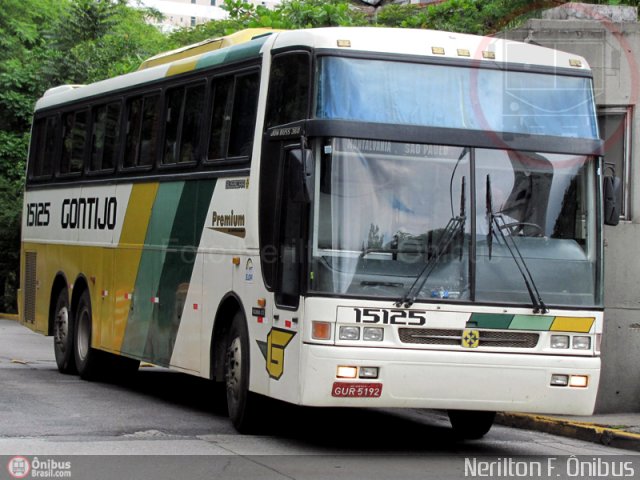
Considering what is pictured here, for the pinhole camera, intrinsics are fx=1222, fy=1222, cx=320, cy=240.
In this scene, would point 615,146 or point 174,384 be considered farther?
point 174,384

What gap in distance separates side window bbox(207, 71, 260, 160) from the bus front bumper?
105 inches

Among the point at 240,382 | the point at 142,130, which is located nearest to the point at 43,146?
the point at 142,130

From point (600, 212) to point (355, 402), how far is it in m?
2.85

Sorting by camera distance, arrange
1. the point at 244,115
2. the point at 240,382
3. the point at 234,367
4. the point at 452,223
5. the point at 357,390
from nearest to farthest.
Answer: the point at 357,390 → the point at 452,223 → the point at 240,382 → the point at 234,367 → the point at 244,115

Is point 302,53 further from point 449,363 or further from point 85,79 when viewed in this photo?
point 85,79

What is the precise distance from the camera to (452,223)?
10422mm

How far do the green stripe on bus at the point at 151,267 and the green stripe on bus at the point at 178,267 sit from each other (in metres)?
0.13

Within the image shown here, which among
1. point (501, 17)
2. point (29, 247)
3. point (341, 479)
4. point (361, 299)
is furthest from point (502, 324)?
point (501, 17)

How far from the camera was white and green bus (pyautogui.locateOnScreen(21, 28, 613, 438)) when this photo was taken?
10156 millimetres

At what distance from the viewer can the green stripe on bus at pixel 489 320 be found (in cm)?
1034

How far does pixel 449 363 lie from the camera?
10.2 metres

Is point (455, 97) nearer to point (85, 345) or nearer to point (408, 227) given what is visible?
point (408, 227)

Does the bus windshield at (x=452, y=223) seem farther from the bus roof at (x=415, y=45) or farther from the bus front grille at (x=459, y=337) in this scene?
the bus roof at (x=415, y=45)

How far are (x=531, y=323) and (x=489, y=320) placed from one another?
0.40 meters
